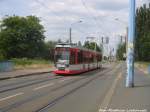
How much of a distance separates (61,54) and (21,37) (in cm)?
6871

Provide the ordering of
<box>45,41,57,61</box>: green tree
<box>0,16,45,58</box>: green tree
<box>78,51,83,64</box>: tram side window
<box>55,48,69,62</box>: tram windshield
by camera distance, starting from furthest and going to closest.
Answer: <box>0,16,45,58</box>: green tree, <box>78,51,83,64</box>: tram side window, <box>45,41,57,61</box>: green tree, <box>55,48,69,62</box>: tram windshield

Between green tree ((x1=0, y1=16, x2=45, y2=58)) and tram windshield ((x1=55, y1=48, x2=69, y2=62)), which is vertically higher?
green tree ((x1=0, y1=16, x2=45, y2=58))

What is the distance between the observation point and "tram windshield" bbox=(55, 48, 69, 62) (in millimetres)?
40062

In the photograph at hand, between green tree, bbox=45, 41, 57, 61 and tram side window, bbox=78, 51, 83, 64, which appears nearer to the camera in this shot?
green tree, bbox=45, 41, 57, 61

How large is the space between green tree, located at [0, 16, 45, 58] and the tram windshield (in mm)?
65560

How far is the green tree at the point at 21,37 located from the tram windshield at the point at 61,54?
215ft

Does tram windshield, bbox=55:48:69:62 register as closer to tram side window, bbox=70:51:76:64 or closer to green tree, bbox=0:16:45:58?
tram side window, bbox=70:51:76:64

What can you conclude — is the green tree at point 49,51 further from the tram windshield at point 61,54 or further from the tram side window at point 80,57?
the tram side window at point 80,57

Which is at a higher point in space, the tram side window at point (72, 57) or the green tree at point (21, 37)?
the green tree at point (21, 37)

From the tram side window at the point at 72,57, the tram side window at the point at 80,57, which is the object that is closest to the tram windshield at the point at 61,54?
the tram side window at the point at 72,57

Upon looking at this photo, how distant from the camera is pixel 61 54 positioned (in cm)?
4028

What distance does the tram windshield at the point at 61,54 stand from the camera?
40062mm

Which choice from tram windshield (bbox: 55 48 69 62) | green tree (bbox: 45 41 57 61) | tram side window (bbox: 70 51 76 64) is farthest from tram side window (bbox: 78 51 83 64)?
green tree (bbox: 45 41 57 61)

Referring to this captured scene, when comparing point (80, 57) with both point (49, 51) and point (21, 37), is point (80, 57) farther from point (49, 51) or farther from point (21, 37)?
point (21, 37)
